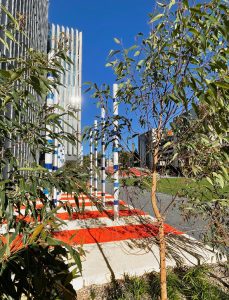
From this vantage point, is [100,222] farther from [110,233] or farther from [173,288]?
[173,288]

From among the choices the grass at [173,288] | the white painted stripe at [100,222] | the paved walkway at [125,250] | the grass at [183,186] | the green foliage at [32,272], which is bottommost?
the grass at [173,288]

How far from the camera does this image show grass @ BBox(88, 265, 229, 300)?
2268mm

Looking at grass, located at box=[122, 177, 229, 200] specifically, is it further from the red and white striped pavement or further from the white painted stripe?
the white painted stripe

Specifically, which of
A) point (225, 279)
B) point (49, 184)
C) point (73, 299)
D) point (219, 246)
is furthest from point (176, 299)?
point (49, 184)

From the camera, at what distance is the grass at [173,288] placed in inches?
89.3

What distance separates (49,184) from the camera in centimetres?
113

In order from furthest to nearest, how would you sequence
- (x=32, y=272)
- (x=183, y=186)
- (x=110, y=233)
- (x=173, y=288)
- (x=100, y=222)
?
1. (x=100, y=222)
2. (x=110, y=233)
3. (x=173, y=288)
4. (x=183, y=186)
5. (x=32, y=272)

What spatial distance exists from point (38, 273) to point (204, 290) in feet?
6.16

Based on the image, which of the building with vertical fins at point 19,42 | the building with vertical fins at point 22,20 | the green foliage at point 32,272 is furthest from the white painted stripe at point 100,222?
the green foliage at point 32,272

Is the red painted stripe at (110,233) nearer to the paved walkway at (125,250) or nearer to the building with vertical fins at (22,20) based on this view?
the paved walkway at (125,250)

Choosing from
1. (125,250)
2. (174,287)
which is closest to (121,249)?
(125,250)

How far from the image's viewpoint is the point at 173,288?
2375mm

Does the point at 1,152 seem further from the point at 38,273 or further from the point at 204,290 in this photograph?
the point at 204,290

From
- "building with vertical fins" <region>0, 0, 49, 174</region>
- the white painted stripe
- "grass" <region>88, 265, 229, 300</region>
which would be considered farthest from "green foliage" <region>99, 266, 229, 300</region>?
the white painted stripe
